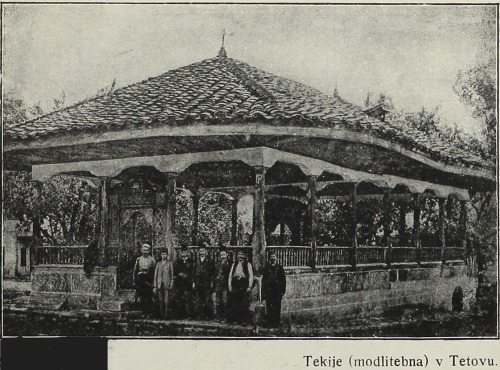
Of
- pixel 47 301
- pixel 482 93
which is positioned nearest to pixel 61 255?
pixel 47 301

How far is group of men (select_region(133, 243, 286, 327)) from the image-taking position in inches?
374

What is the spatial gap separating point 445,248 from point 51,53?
5.97 metres

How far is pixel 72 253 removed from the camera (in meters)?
10.6

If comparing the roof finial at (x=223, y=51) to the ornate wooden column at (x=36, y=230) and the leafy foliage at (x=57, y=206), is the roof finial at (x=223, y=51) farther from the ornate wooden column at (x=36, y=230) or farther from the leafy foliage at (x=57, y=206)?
the ornate wooden column at (x=36, y=230)

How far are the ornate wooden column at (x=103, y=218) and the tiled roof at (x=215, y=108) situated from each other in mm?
947

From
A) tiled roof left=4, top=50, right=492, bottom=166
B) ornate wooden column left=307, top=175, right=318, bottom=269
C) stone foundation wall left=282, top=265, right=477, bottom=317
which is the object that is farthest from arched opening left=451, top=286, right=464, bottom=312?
ornate wooden column left=307, top=175, right=318, bottom=269

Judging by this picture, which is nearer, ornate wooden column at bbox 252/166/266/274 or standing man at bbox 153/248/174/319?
ornate wooden column at bbox 252/166/266/274

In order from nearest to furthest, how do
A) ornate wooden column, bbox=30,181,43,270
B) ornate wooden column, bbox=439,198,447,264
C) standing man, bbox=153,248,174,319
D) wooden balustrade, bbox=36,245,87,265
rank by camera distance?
standing man, bbox=153,248,174,319 < ornate wooden column, bbox=30,181,43,270 < wooden balustrade, bbox=36,245,87,265 < ornate wooden column, bbox=439,198,447,264

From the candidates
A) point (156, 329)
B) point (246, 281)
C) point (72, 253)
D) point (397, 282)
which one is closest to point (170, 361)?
point (156, 329)

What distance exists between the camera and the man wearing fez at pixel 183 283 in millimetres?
9688

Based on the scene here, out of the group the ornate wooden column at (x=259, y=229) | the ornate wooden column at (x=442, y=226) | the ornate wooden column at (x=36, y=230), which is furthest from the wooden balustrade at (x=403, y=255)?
the ornate wooden column at (x=36, y=230)

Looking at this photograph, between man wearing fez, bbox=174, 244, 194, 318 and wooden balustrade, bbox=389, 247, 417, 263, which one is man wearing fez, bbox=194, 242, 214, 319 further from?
wooden balustrade, bbox=389, 247, 417, 263

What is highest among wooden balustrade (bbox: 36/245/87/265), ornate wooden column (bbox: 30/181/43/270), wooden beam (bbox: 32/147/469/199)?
wooden beam (bbox: 32/147/469/199)

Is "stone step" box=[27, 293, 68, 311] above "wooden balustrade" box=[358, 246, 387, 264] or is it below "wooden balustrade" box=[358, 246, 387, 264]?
below
